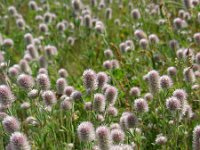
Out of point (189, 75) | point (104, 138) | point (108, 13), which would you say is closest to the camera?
point (104, 138)

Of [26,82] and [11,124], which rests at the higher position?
[26,82]

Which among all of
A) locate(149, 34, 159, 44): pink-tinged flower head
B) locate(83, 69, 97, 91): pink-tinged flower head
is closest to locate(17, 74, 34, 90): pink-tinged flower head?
locate(83, 69, 97, 91): pink-tinged flower head

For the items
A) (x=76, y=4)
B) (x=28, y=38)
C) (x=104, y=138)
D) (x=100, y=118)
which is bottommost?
(x=104, y=138)

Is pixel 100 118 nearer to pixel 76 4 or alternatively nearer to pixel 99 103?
pixel 99 103

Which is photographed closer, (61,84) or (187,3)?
(61,84)

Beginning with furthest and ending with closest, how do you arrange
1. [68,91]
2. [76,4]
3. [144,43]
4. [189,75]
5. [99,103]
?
[76,4] → [144,43] → [68,91] → [189,75] → [99,103]

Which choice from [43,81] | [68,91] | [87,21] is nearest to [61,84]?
[68,91]

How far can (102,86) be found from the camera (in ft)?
11.0

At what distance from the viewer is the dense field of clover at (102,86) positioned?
9.78 feet

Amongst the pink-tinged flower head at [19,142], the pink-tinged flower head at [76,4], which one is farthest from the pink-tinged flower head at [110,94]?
the pink-tinged flower head at [76,4]

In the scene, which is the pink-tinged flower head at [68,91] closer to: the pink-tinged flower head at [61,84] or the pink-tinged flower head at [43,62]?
the pink-tinged flower head at [61,84]

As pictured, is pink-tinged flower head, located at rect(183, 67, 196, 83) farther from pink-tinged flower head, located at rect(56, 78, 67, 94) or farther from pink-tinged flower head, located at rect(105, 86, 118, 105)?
pink-tinged flower head, located at rect(56, 78, 67, 94)

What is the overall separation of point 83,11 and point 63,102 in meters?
2.98

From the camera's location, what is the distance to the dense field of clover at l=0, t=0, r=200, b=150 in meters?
2.98
